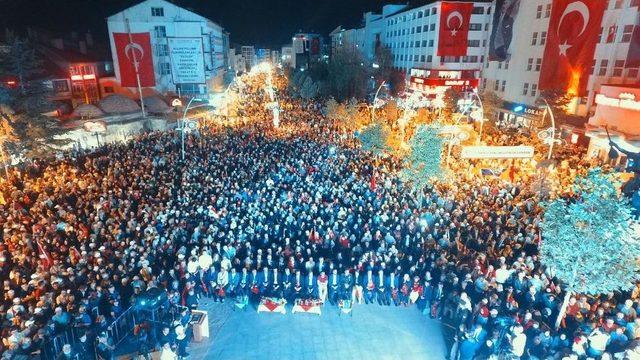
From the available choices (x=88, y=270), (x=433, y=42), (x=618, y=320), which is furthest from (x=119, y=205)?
(x=433, y=42)

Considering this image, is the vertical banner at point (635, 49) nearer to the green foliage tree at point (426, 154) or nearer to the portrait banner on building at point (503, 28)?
the portrait banner on building at point (503, 28)

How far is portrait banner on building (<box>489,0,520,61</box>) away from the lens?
3953cm

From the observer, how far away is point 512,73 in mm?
40094

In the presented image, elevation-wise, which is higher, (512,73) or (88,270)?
(512,73)

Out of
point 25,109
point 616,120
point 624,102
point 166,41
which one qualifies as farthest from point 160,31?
point 616,120

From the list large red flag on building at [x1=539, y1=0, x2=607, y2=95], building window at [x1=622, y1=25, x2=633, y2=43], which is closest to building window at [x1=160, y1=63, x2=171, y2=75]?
large red flag on building at [x1=539, y1=0, x2=607, y2=95]

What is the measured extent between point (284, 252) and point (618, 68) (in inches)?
1054

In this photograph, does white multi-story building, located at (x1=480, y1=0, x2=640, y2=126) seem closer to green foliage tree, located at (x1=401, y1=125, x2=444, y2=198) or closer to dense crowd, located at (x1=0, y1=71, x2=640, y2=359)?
green foliage tree, located at (x1=401, y1=125, x2=444, y2=198)

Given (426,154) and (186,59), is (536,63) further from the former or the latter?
(186,59)

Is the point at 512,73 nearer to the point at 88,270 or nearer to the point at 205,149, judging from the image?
the point at 205,149

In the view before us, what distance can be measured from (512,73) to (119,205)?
38.9 meters

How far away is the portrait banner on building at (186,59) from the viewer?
40.3 m

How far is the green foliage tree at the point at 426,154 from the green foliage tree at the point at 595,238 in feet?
22.3

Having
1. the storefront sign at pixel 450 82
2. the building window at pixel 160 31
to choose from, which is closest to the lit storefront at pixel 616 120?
the storefront sign at pixel 450 82
